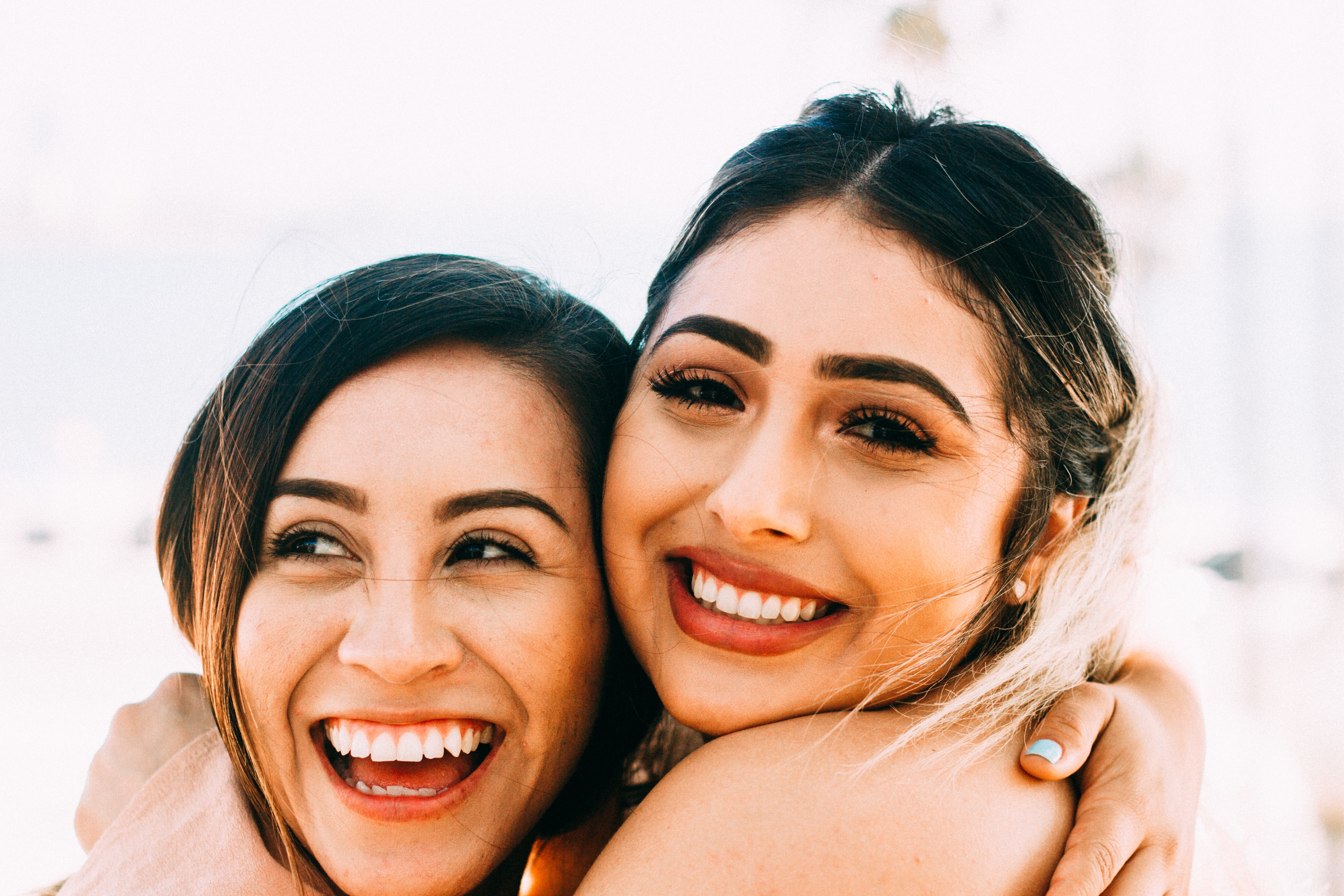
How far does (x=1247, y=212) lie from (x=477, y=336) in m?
4.39

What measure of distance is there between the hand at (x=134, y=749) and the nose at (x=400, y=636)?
2.88 ft

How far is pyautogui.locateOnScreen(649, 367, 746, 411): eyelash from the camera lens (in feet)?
4.86

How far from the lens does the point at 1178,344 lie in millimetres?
4328

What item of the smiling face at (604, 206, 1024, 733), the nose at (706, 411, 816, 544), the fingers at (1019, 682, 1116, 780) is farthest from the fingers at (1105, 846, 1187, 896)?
the nose at (706, 411, 816, 544)

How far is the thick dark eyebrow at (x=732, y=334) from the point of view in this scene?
1.38 meters

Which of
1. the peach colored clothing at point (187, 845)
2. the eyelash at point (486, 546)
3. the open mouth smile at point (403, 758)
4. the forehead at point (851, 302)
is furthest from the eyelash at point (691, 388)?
the peach colored clothing at point (187, 845)

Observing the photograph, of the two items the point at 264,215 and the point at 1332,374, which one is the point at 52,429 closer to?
the point at 264,215

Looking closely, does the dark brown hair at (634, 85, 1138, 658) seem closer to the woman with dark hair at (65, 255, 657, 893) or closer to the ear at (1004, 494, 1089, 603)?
the ear at (1004, 494, 1089, 603)

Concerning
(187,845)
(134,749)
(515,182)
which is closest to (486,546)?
(187,845)

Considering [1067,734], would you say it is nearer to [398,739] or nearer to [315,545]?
[398,739]

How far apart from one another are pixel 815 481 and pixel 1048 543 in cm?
50

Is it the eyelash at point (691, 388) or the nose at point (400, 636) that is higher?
the eyelash at point (691, 388)

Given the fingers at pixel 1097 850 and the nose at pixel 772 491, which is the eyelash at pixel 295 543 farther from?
the fingers at pixel 1097 850

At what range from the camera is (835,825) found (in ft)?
3.72
